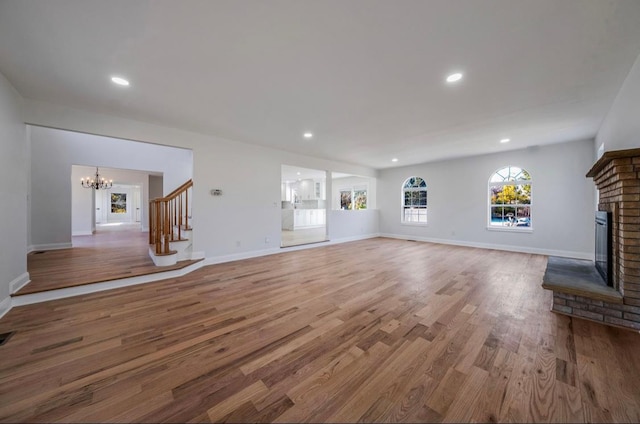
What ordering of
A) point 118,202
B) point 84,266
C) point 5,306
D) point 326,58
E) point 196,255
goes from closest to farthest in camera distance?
point 326,58 → point 5,306 → point 84,266 → point 196,255 → point 118,202

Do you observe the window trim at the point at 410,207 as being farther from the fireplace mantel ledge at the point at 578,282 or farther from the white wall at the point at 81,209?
the white wall at the point at 81,209

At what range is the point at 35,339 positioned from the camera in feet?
6.68

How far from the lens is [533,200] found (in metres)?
5.63

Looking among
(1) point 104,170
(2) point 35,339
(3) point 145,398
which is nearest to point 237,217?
(2) point 35,339

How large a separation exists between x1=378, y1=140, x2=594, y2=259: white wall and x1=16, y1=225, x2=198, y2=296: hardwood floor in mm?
6958

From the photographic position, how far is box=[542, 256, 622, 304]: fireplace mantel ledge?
2.29 m

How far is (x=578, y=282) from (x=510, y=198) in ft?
14.1

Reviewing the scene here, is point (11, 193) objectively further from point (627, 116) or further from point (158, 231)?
point (627, 116)

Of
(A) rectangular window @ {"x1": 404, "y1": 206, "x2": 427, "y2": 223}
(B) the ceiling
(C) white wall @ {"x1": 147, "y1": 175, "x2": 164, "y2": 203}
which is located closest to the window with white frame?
(A) rectangular window @ {"x1": 404, "y1": 206, "x2": 427, "y2": 223}

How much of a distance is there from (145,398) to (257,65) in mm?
2867

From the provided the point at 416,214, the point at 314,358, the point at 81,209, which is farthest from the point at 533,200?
the point at 81,209

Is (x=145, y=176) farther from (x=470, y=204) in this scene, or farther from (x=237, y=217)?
(x=470, y=204)

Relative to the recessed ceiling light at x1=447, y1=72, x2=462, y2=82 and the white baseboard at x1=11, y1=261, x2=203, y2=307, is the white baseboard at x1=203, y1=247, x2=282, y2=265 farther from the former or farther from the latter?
the recessed ceiling light at x1=447, y1=72, x2=462, y2=82

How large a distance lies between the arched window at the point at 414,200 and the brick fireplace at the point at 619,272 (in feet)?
17.0
